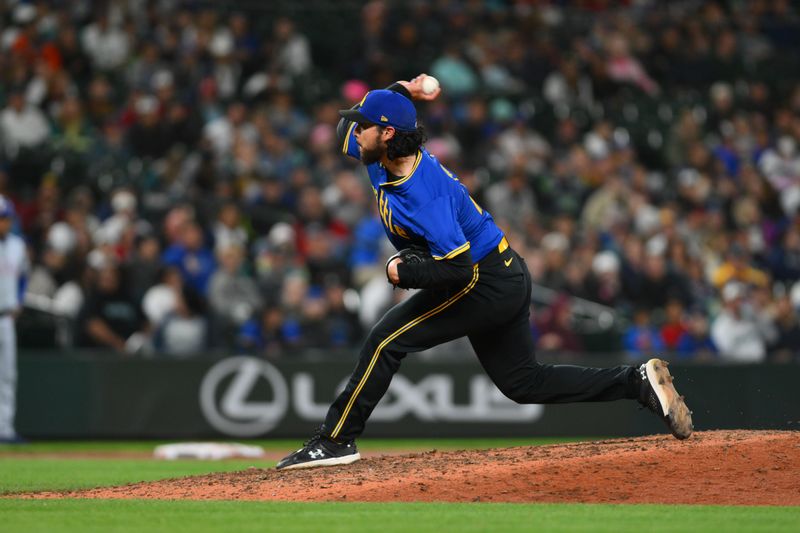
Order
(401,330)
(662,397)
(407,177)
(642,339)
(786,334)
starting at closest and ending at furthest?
1. (407,177)
2. (401,330)
3. (662,397)
4. (642,339)
5. (786,334)

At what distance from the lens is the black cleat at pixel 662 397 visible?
822cm

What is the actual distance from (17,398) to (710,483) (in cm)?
854

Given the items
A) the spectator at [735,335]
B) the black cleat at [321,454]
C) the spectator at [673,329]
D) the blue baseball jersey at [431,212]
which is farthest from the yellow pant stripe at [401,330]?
the spectator at [735,335]

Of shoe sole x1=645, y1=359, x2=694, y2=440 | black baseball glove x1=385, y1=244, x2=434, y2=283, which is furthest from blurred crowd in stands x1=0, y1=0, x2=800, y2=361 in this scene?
shoe sole x1=645, y1=359, x2=694, y2=440

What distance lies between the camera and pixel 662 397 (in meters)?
8.22

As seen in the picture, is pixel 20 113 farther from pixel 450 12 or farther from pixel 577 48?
pixel 577 48

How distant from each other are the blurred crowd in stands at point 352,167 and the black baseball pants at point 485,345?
193 inches

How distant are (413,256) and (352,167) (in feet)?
32.7

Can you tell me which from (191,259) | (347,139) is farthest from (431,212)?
(191,259)

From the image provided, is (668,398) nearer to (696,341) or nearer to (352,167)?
(696,341)

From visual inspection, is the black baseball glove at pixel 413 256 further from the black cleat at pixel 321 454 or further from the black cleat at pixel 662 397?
the black cleat at pixel 662 397

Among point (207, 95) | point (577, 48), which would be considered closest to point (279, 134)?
point (207, 95)

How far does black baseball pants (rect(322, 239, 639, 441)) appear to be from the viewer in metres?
8.01

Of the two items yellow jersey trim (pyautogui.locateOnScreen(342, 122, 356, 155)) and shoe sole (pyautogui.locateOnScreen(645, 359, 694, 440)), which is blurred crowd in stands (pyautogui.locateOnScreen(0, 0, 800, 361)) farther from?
shoe sole (pyautogui.locateOnScreen(645, 359, 694, 440))
